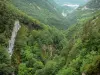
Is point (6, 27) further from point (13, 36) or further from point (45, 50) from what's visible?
point (45, 50)

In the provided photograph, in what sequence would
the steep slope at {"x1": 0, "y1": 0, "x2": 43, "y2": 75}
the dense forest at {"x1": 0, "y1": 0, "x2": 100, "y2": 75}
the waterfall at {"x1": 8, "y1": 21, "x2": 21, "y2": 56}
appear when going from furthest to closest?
the waterfall at {"x1": 8, "y1": 21, "x2": 21, "y2": 56}
the steep slope at {"x1": 0, "y1": 0, "x2": 43, "y2": 75}
the dense forest at {"x1": 0, "y1": 0, "x2": 100, "y2": 75}

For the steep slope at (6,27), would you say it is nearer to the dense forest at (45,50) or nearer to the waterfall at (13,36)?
the dense forest at (45,50)

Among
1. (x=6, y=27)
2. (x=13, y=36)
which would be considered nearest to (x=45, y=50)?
(x=13, y=36)

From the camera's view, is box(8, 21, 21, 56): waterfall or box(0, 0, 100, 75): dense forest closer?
box(0, 0, 100, 75): dense forest

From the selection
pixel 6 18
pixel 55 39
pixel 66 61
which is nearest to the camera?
pixel 66 61

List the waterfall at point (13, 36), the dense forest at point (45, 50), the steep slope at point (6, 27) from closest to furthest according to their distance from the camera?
the dense forest at point (45, 50), the steep slope at point (6, 27), the waterfall at point (13, 36)

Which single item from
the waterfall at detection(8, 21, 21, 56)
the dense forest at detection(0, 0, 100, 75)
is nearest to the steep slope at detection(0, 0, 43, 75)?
the dense forest at detection(0, 0, 100, 75)

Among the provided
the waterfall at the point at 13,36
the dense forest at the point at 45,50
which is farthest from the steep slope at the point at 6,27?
the waterfall at the point at 13,36

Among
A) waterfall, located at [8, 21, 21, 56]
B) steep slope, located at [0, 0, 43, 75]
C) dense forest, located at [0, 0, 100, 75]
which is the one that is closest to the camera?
dense forest, located at [0, 0, 100, 75]

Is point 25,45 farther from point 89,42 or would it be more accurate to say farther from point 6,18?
point 89,42

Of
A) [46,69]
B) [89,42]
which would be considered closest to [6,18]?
[46,69]

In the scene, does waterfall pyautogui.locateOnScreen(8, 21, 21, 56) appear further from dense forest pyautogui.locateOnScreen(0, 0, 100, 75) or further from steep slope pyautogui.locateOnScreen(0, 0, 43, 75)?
steep slope pyautogui.locateOnScreen(0, 0, 43, 75)
